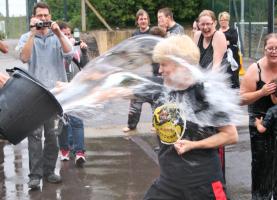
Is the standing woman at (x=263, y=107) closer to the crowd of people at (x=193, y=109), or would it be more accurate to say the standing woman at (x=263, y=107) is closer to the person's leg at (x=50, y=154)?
the crowd of people at (x=193, y=109)

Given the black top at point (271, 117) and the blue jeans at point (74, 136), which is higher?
the black top at point (271, 117)

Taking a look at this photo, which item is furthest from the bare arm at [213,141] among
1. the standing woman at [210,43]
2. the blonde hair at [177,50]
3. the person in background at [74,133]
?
the person in background at [74,133]

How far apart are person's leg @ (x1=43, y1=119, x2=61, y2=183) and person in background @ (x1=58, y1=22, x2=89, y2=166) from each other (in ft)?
1.30

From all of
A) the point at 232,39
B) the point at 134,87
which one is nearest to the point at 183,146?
Result: the point at 134,87

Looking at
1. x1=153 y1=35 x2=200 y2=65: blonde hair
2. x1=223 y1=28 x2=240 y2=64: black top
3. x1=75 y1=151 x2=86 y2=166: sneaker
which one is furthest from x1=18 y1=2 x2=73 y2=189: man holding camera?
x1=223 y1=28 x2=240 y2=64: black top

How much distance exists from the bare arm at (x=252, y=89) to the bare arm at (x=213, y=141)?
117 centimetres

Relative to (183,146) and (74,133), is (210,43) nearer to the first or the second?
(74,133)

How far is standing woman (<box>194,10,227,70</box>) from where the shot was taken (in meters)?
5.66

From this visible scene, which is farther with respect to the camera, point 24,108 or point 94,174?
point 94,174

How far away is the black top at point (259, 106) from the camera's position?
4.57 m

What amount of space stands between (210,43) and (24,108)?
3.12 meters

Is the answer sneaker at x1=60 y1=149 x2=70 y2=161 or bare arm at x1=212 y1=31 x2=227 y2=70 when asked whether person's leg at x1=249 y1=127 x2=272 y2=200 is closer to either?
bare arm at x1=212 y1=31 x2=227 y2=70

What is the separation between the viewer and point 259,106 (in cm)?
465

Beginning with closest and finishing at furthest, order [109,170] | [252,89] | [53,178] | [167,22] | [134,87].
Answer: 1. [134,87]
2. [252,89]
3. [53,178]
4. [109,170]
5. [167,22]
